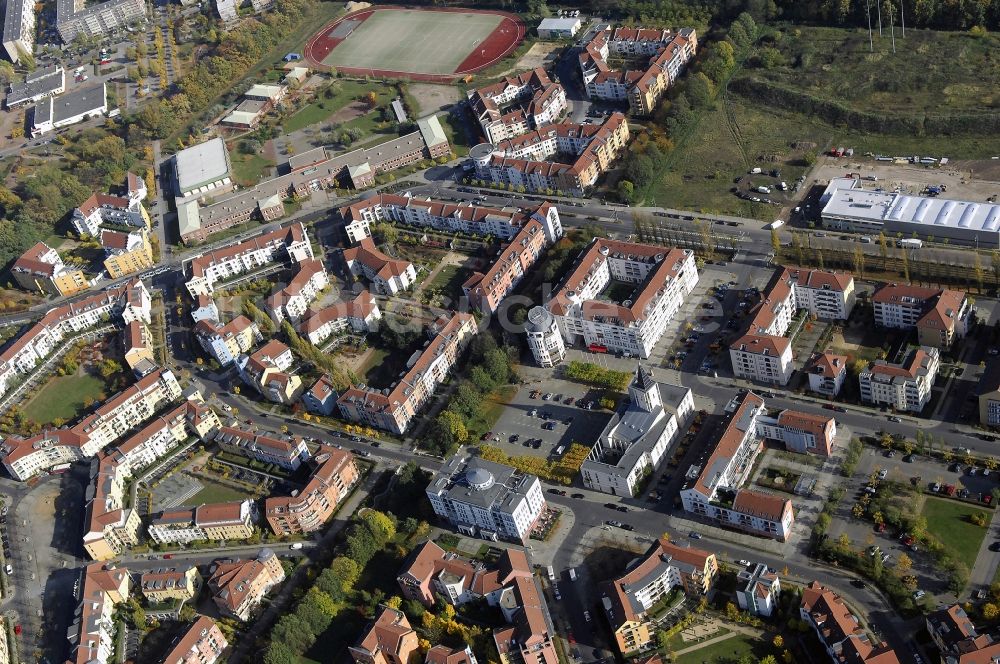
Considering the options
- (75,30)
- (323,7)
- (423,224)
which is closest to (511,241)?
(423,224)

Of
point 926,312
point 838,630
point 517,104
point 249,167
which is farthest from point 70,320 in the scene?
point 926,312

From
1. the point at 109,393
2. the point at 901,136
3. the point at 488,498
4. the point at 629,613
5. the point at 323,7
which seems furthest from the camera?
the point at 323,7

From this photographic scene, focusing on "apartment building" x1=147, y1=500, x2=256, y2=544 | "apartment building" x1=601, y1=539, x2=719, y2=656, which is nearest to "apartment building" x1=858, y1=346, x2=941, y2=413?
"apartment building" x1=601, y1=539, x2=719, y2=656

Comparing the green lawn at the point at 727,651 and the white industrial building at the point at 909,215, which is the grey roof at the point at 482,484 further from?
the white industrial building at the point at 909,215

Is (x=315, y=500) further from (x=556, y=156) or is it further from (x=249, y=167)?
(x=249, y=167)

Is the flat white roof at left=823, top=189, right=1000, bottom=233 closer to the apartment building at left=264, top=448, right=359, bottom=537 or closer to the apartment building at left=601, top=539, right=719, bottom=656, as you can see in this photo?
the apartment building at left=601, top=539, right=719, bottom=656

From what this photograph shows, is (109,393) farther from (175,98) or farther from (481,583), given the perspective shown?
(175,98)
